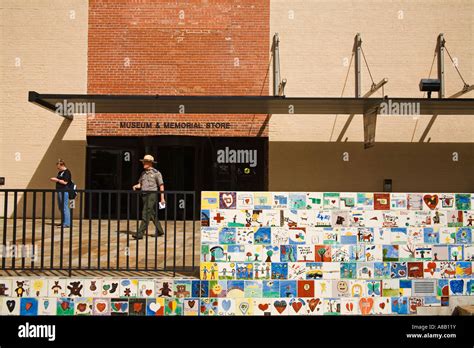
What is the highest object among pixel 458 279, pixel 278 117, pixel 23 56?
pixel 23 56

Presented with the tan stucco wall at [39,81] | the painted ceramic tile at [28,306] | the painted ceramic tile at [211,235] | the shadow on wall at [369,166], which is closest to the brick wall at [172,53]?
the tan stucco wall at [39,81]

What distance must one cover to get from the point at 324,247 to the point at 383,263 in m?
0.72

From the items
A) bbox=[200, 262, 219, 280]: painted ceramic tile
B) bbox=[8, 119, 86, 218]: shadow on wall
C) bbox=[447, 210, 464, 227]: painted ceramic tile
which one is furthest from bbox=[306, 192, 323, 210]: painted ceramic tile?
bbox=[8, 119, 86, 218]: shadow on wall

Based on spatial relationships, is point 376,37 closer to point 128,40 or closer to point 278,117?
point 278,117

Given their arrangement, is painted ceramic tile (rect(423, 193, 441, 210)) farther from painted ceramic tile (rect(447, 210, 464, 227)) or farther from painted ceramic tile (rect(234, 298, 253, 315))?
painted ceramic tile (rect(234, 298, 253, 315))

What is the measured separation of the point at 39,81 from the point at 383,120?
10690 millimetres

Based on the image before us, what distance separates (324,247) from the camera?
4.45 meters

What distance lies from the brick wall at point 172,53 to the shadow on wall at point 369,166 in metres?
1.70

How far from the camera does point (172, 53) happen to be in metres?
11.8

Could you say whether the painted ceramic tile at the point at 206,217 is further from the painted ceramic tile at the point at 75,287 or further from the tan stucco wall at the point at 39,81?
the tan stucco wall at the point at 39,81

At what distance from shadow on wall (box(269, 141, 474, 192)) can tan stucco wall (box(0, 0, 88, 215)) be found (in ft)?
20.8
